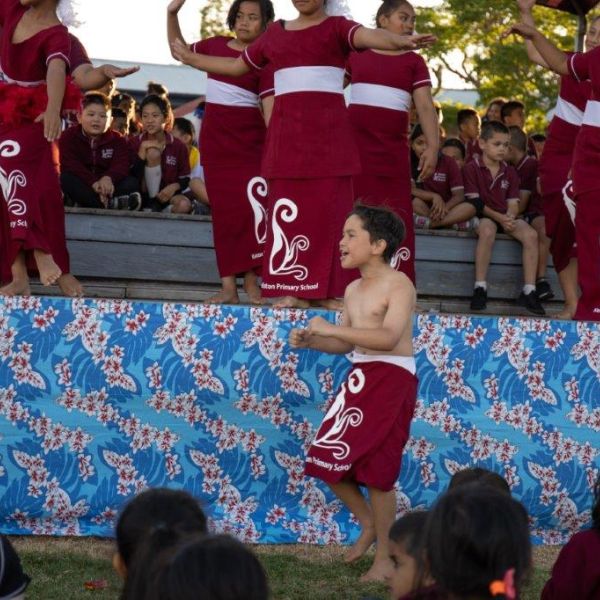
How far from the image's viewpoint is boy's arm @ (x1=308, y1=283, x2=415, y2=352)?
4.48 metres

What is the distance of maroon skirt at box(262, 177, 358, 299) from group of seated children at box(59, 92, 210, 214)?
5.14 feet

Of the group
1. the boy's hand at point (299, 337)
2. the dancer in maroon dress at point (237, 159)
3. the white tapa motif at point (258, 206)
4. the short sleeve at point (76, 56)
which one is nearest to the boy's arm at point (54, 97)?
the short sleeve at point (76, 56)

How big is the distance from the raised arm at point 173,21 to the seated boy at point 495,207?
6.63 ft

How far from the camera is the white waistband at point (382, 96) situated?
627 centimetres

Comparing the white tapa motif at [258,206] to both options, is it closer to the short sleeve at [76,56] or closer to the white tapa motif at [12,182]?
the short sleeve at [76,56]

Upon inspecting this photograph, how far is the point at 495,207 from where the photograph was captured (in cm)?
717

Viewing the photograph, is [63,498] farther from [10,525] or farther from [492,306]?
[492,306]

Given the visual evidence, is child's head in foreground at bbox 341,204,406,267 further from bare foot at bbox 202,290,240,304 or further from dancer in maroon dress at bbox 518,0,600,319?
dancer in maroon dress at bbox 518,0,600,319

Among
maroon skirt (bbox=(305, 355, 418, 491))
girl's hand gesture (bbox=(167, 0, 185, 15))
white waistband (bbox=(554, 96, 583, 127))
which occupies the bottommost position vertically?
maroon skirt (bbox=(305, 355, 418, 491))

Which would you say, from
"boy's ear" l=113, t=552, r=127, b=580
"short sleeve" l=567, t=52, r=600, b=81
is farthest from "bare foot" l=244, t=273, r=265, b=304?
"boy's ear" l=113, t=552, r=127, b=580

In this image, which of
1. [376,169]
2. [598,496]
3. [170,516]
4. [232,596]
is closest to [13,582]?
[170,516]

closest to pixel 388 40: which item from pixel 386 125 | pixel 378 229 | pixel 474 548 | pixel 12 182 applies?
pixel 378 229

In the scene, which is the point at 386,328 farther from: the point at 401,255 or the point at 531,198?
the point at 531,198

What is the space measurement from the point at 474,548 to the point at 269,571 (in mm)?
2549
